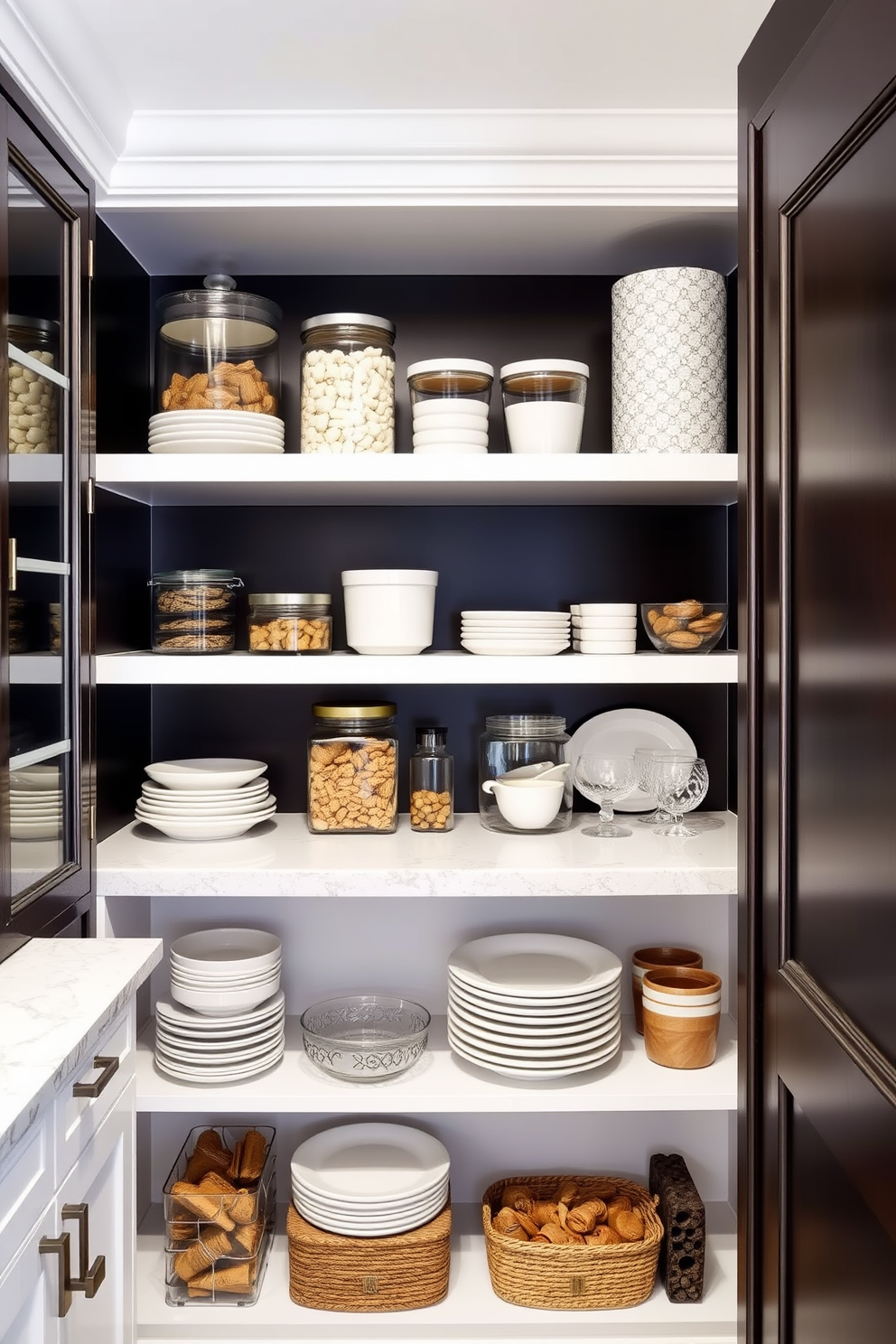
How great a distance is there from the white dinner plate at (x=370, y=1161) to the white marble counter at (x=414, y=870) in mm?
577

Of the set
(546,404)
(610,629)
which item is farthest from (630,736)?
(546,404)

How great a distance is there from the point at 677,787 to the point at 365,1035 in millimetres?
775

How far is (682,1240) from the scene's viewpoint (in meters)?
1.83

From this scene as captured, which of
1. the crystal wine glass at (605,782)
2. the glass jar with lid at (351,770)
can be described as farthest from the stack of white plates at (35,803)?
the crystal wine glass at (605,782)

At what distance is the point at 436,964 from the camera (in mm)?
2107

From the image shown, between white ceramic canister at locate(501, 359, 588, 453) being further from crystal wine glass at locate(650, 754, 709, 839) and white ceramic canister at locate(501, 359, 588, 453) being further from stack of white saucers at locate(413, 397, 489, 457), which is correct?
crystal wine glass at locate(650, 754, 709, 839)

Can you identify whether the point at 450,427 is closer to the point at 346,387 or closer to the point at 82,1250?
the point at 346,387

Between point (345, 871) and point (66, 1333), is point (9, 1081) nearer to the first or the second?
point (66, 1333)

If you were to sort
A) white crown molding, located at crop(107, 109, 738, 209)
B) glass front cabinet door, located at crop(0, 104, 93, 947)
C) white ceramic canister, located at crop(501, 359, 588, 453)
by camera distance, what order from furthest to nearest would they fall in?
white ceramic canister, located at crop(501, 359, 588, 453), white crown molding, located at crop(107, 109, 738, 209), glass front cabinet door, located at crop(0, 104, 93, 947)

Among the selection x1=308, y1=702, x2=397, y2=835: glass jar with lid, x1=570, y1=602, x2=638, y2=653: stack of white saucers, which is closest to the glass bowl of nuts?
x1=570, y1=602, x2=638, y2=653: stack of white saucers

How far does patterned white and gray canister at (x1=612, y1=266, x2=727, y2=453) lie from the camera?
179cm

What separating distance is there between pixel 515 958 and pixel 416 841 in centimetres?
33

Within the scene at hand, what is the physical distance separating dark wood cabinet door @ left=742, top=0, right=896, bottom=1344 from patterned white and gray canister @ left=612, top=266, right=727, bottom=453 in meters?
0.43

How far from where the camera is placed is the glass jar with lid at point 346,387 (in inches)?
70.3
